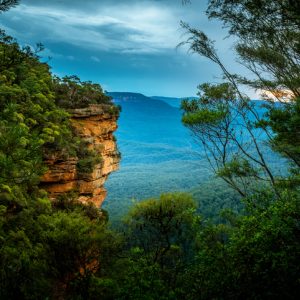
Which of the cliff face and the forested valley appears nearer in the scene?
the forested valley

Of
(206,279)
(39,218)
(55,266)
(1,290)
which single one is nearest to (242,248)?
(206,279)

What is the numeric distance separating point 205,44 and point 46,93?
13889 mm

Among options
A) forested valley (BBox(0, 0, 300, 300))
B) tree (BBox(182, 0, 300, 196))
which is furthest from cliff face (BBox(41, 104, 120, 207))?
tree (BBox(182, 0, 300, 196))

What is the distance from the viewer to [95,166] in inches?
990

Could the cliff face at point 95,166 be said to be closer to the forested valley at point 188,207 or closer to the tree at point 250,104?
the forested valley at point 188,207

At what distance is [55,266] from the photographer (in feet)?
47.0

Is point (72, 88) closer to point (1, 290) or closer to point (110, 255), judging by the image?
point (110, 255)

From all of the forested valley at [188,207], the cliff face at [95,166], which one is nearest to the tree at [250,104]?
the forested valley at [188,207]

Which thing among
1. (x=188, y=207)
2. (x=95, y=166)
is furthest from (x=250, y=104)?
(x=95, y=166)

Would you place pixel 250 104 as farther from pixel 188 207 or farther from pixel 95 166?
pixel 95 166

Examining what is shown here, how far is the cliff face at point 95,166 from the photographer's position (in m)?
22.1

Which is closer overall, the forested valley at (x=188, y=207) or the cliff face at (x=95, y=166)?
the forested valley at (x=188, y=207)

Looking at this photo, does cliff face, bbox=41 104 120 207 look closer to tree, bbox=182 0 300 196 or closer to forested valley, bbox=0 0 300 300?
forested valley, bbox=0 0 300 300

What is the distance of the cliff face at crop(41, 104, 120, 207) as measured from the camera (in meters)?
22.1
